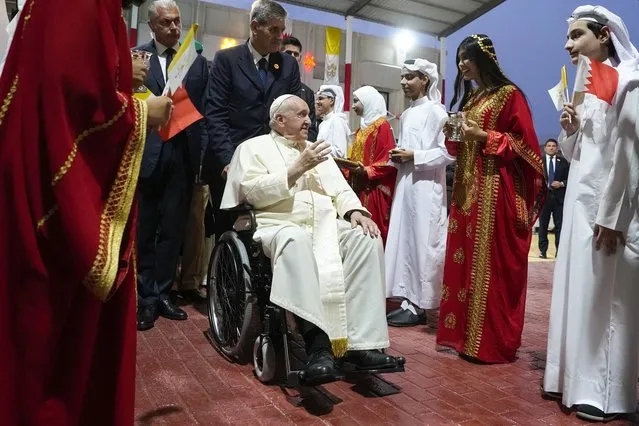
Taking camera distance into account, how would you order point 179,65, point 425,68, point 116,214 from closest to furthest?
1. point 116,214
2. point 179,65
3. point 425,68

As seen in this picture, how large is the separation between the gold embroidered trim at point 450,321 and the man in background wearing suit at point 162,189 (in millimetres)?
1610

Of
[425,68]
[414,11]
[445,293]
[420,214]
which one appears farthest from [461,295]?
[414,11]

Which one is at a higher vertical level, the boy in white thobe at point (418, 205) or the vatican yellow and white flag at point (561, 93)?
the vatican yellow and white flag at point (561, 93)

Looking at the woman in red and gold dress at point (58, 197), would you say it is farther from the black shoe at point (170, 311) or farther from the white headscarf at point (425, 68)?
the white headscarf at point (425, 68)

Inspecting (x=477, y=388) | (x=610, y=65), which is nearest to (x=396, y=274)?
(x=477, y=388)

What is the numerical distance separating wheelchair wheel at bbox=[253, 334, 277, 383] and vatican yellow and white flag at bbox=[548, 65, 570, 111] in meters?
1.66

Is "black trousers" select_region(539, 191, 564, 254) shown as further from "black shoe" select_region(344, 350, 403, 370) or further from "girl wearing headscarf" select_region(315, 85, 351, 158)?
"black shoe" select_region(344, 350, 403, 370)

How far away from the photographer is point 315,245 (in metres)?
2.45

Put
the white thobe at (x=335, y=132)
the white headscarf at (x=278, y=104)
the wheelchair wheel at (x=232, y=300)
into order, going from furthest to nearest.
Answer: the white thobe at (x=335, y=132) < the white headscarf at (x=278, y=104) < the wheelchair wheel at (x=232, y=300)

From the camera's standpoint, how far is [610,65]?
7.16ft

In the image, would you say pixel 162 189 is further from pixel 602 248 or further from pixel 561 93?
pixel 602 248

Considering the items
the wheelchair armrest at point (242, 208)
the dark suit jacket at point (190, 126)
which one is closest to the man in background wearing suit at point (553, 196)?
the dark suit jacket at point (190, 126)

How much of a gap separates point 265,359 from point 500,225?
1403mm

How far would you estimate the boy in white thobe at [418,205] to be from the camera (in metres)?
3.61
